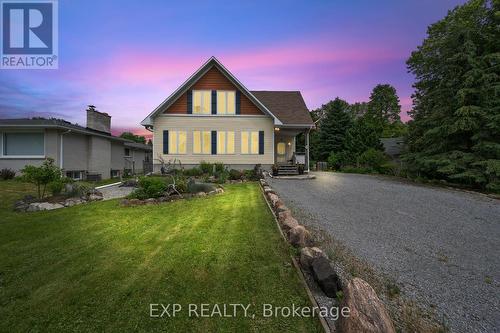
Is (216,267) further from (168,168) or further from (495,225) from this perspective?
(168,168)

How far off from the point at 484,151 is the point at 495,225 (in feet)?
27.7

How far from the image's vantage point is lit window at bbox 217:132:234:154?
16297mm

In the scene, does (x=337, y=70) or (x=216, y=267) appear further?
(x=337, y=70)

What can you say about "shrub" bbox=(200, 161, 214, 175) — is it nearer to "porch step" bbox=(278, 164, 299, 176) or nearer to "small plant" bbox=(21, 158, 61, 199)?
"porch step" bbox=(278, 164, 299, 176)

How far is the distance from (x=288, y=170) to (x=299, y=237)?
12.2 meters

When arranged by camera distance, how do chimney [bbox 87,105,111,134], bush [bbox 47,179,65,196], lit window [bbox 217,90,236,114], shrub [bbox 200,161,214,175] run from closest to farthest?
bush [bbox 47,179,65,196] < shrub [bbox 200,161,214,175] < lit window [bbox 217,90,236,114] < chimney [bbox 87,105,111,134]

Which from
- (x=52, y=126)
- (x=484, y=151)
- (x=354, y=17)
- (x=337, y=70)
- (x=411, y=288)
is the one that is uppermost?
(x=354, y=17)

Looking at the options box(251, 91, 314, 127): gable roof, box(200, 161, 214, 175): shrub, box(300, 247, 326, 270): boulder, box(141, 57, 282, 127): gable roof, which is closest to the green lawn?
box(300, 247, 326, 270): boulder

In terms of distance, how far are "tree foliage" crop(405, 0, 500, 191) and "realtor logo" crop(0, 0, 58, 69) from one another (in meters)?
20.5

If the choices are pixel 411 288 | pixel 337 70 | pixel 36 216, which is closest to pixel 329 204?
pixel 411 288

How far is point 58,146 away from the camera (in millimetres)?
14547

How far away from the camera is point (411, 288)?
3061mm

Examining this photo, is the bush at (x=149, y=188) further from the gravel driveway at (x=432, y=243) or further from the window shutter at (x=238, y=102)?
the window shutter at (x=238, y=102)

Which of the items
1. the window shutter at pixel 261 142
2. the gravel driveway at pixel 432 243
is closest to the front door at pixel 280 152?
the window shutter at pixel 261 142
